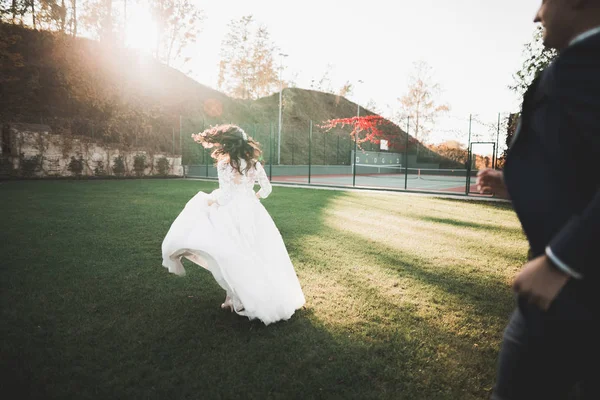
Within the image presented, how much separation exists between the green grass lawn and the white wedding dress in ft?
0.89

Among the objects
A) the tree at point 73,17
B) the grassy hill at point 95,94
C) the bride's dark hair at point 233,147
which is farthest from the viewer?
the tree at point 73,17

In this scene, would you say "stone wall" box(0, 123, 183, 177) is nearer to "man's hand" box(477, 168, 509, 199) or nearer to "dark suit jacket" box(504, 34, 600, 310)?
"man's hand" box(477, 168, 509, 199)

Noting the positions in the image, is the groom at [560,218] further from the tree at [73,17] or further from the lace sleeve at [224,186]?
the tree at [73,17]

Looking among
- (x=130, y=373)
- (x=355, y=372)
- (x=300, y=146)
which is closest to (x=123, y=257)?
(x=130, y=373)

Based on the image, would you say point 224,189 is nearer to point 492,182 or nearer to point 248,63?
point 492,182

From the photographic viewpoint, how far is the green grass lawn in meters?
2.79

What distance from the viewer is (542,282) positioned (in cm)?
102

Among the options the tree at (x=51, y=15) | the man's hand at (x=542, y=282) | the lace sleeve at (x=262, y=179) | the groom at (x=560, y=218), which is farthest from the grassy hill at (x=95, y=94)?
the man's hand at (x=542, y=282)

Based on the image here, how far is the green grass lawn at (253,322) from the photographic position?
279 cm

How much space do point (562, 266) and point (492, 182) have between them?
64 centimetres

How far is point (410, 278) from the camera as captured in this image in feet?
17.2

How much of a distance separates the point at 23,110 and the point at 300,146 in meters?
25.4

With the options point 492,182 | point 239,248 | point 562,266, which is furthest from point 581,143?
point 239,248

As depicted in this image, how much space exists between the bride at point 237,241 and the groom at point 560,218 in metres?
2.66
